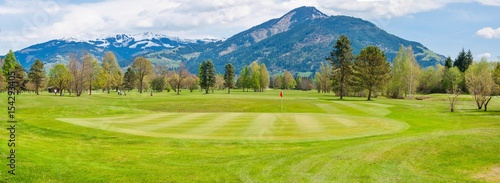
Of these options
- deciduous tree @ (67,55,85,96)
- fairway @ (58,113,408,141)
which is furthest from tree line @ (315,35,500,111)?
deciduous tree @ (67,55,85,96)

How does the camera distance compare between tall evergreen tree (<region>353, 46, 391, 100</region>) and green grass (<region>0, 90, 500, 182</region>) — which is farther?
tall evergreen tree (<region>353, 46, 391, 100</region>)

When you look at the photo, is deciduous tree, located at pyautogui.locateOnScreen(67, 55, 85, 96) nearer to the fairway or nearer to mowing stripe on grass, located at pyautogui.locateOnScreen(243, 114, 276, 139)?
the fairway

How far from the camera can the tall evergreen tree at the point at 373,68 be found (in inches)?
3322

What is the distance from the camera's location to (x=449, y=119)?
45.2 meters

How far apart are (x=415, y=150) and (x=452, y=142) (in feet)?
10.3

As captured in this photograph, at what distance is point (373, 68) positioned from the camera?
84.8m

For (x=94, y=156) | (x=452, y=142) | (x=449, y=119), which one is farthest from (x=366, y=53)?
(x=94, y=156)

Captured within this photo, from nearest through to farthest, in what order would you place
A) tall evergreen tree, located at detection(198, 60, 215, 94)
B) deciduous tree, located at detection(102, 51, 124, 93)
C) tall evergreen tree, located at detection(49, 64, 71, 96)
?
Result: tall evergreen tree, located at detection(49, 64, 71, 96), deciduous tree, located at detection(102, 51, 124, 93), tall evergreen tree, located at detection(198, 60, 215, 94)

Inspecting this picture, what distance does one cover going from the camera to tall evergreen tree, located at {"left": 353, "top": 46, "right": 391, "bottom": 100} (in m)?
84.4

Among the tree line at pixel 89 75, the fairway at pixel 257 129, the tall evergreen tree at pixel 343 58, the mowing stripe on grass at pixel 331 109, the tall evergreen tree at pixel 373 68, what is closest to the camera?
the fairway at pixel 257 129

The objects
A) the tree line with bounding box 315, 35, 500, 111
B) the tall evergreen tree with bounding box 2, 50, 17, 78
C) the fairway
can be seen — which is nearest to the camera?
the fairway

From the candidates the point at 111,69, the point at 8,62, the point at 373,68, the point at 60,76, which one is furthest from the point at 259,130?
the point at 111,69

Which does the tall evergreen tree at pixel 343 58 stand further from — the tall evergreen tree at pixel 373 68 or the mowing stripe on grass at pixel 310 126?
the mowing stripe on grass at pixel 310 126

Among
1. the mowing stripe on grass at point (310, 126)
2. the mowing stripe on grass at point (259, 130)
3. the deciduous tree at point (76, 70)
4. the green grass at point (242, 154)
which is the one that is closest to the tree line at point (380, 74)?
the green grass at point (242, 154)
